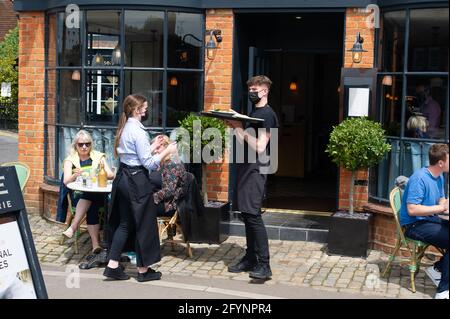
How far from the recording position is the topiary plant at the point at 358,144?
7684 mm

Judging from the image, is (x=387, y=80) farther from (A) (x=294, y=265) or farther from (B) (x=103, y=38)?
(B) (x=103, y=38)

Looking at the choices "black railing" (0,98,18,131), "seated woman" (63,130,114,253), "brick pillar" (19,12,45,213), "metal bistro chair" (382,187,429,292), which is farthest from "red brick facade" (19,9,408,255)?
"black railing" (0,98,18,131)

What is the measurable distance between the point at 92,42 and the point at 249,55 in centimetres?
202

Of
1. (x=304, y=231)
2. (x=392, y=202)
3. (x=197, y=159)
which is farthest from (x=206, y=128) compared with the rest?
(x=392, y=202)

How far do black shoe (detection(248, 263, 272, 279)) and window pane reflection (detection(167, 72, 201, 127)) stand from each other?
2.83m

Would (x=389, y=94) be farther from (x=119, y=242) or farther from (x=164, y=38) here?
(x=119, y=242)

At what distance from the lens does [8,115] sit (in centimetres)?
2778

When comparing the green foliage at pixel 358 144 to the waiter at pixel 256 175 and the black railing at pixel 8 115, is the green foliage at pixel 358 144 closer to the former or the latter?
the waiter at pixel 256 175

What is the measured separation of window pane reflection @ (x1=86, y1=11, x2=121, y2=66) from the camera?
880cm

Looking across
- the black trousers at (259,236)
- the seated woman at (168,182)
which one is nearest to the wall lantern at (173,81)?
the seated woman at (168,182)

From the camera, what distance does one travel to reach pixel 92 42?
29.3 ft

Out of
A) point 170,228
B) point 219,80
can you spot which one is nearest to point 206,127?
point 219,80

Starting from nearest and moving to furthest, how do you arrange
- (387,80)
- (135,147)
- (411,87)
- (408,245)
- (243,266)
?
1. (135,147)
2. (408,245)
3. (243,266)
4. (411,87)
5. (387,80)

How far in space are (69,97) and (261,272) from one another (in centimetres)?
404
